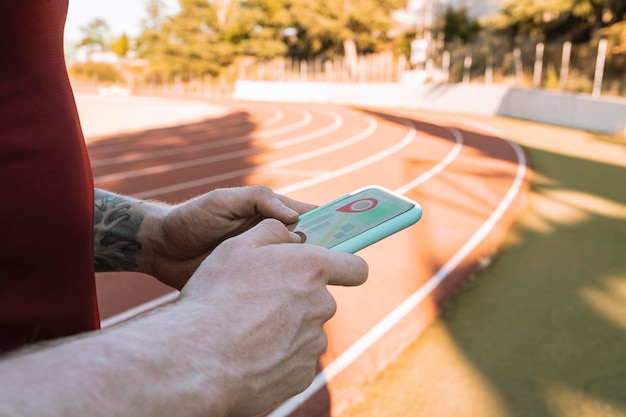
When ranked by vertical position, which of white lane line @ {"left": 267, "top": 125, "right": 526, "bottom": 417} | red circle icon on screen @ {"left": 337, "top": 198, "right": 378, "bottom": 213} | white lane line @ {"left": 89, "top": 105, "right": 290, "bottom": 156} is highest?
red circle icon on screen @ {"left": 337, "top": 198, "right": 378, "bottom": 213}

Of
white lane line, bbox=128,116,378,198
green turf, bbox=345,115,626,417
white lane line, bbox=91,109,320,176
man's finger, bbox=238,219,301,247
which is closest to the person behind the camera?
man's finger, bbox=238,219,301,247

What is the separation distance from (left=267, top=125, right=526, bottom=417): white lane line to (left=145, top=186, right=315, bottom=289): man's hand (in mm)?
1187

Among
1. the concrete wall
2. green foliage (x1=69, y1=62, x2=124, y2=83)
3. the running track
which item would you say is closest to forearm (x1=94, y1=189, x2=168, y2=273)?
the running track

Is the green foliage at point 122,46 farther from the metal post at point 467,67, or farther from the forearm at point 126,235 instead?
the forearm at point 126,235

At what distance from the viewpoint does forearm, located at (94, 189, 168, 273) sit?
1.74 meters

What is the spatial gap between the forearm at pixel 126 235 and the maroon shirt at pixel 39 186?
46 cm

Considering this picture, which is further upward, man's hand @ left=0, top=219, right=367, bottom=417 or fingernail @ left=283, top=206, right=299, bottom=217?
fingernail @ left=283, top=206, right=299, bottom=217

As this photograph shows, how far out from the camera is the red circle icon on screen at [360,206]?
5.23 ft

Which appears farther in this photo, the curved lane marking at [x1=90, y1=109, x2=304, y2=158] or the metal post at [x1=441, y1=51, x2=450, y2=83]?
the metal post at [x1=441, y1=51, x2=450, y2=83]

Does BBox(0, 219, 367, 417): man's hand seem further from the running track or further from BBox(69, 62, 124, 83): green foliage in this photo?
BBox(69, 62, 124, 83): green foliage

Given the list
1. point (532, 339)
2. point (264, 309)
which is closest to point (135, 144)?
point (532, 339)

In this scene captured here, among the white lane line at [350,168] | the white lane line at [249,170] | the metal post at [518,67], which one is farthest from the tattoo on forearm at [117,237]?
the metal post at [518,67]

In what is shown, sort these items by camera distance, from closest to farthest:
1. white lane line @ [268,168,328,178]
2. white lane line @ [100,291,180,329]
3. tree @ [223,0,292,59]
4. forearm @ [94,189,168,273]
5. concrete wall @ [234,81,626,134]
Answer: forearm @ [94,189,168,273], white lane line @ [100,291,180,329], white lane line @ [268,168,328,178], concrete wall @ [234,81,626,134], tree @ [223,0,292,59]

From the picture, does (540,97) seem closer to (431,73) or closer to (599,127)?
(599,127)
